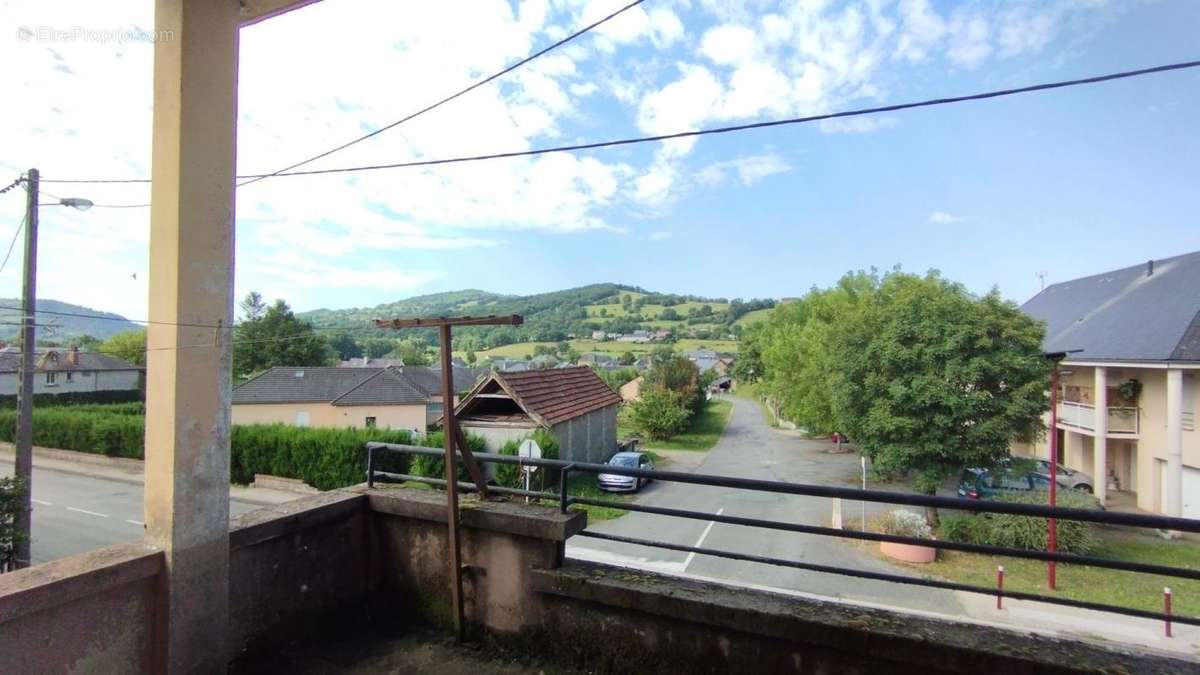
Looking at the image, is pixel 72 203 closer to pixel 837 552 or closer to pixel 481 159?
pixel 481 159

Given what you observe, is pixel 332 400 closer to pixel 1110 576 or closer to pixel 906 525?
pixel 906 525

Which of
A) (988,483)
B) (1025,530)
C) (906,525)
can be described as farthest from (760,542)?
(988,483)

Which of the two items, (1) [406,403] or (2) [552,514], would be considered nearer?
(2) [552,514]

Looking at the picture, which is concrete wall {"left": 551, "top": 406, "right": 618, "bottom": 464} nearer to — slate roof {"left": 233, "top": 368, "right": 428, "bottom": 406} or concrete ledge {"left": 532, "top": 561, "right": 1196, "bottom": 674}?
slate roof {"left": 233, "top": 368, "right": 428, "bottom": 406}

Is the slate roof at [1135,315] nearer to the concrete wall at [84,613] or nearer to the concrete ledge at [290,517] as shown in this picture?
the concrete ledge at [290,517]

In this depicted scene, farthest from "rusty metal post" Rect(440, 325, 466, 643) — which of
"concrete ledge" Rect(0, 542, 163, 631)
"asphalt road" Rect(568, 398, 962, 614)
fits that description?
"asphalt road" Rect(568, 398, 962, 614)

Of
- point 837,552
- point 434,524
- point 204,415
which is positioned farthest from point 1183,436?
point 204,415

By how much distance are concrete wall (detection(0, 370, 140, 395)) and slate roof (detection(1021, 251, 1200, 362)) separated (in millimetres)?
51255

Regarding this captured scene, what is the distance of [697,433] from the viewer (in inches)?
1403

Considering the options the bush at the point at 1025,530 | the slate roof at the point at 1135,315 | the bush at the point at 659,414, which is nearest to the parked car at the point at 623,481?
the bush at the point at 1025,530

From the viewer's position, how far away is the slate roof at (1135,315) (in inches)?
627

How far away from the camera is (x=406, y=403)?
24.8 metres

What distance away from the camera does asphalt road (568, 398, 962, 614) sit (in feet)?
35.7

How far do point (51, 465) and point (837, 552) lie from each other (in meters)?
29.5
